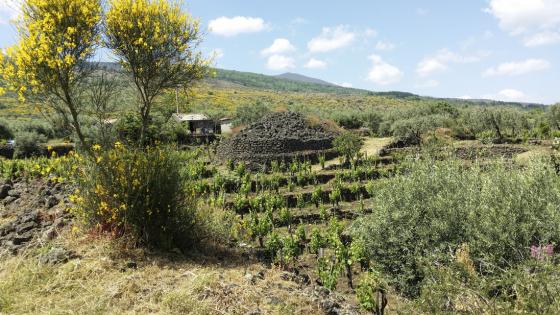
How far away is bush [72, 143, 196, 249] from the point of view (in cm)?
611

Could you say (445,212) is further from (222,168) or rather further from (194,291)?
(222,168)

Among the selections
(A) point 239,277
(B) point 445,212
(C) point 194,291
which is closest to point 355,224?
(B) point 445,212

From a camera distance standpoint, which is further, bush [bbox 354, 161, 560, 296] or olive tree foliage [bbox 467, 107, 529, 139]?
olive tree foliage [bbox 467, 107, 529, 139]

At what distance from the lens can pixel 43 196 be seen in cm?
1026

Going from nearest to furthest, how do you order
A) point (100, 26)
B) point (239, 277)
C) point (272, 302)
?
1. point (272, 302)
2. point (239, 277)
3. point (100, 26)

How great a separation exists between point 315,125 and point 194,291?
1153 inches

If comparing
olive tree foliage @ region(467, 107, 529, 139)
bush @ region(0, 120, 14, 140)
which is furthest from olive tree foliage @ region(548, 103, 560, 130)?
bush @ region(0, 120, 14, 140)

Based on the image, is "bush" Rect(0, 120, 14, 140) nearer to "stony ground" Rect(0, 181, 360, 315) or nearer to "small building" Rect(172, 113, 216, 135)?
"small building" Rect(172, 113, 216, 135)

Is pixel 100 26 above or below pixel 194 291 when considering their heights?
above

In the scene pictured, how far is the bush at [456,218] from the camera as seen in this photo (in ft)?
25.8

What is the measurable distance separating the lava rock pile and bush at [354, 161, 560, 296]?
1703 centimetres

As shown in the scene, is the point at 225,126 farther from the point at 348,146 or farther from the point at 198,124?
the point at 348,146

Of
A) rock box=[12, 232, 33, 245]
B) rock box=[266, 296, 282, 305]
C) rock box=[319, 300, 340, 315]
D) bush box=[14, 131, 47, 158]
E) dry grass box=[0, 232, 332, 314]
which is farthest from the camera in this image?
bush box=[14, 131, 47, 158]

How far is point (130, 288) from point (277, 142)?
24.5m
